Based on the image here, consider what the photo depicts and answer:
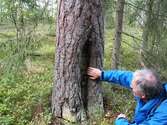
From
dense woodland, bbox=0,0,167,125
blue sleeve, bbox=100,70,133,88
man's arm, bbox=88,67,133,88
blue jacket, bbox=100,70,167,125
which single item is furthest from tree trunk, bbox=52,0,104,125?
blue jacket, bbox=100,70,167,125

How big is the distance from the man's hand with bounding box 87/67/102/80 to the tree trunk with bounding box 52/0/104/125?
0.29 ft

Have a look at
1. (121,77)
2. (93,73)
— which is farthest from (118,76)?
(93,73)

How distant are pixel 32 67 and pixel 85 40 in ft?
12.4

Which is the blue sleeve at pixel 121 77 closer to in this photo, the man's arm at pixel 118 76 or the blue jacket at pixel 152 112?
the man's arm at pixel 118 76

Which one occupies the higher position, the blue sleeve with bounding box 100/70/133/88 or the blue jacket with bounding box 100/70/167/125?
the blue sleeve with bounding box 100/70/133/88

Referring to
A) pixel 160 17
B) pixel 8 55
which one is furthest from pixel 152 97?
pixel 160 17

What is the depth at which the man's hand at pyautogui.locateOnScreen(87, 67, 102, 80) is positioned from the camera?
6609mm

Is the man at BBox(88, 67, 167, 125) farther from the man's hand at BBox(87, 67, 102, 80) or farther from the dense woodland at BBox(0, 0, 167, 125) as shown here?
the dense woodland at BBox(0, 0, 167, 125)

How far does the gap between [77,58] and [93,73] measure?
0.37 m

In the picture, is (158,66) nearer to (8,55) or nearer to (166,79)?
(166,79)

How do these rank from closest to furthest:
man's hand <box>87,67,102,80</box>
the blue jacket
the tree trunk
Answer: the blue jacket, the tree trunk, man's hand <box>87,67,102,80</box>

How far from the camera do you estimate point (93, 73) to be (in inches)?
263

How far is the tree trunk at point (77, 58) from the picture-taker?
6.48 m

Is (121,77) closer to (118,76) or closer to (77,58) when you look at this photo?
(118,76)
